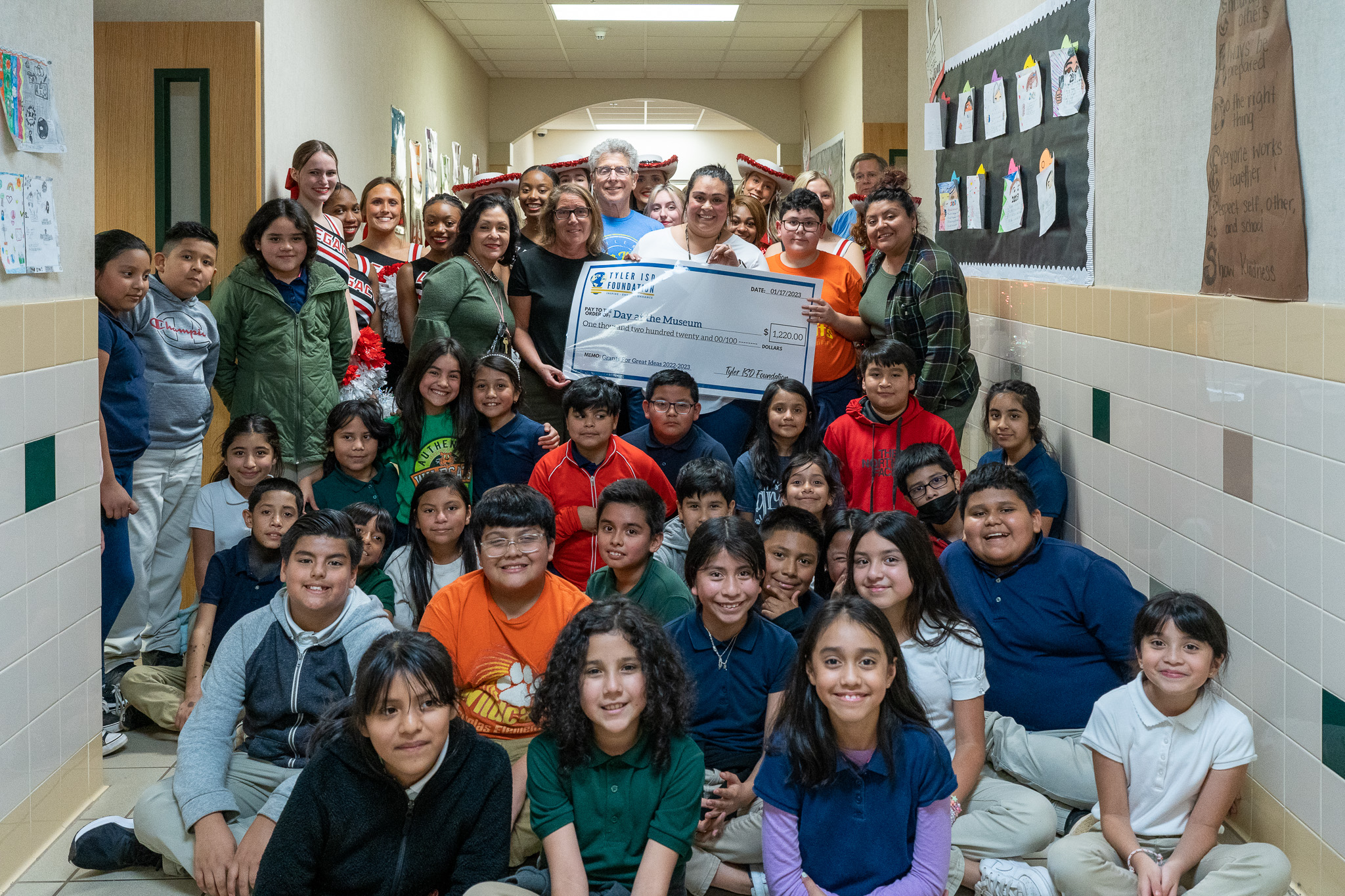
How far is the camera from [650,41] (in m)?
10.2

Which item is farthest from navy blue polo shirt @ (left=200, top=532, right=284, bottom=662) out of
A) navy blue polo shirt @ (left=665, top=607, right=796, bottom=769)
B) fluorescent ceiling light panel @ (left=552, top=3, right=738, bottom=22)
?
fluorescent ceiling light panel @ (left=552, top=3, right=738, bottom=22)

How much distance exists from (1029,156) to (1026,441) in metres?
1.22

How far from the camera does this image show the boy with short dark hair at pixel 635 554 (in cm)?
299

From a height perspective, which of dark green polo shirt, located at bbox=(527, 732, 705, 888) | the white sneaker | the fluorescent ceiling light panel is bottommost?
the white sneaker

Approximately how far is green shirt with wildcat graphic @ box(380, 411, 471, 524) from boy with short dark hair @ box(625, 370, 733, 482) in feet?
1.97

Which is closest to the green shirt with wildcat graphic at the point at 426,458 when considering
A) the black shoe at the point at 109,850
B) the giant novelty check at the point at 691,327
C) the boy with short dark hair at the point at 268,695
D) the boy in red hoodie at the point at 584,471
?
the boy in red hoodie at the point at 584,471

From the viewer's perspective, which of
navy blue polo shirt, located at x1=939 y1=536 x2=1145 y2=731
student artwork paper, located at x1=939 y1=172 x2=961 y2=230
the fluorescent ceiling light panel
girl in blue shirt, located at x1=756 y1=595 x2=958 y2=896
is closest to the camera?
girl in blue shirt, located at x1=756 y1=595 x2=958 y2=896

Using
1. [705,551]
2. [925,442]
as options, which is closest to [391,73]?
[925,442]

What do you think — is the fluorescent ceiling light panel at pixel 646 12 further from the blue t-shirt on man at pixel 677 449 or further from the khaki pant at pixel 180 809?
the khaki pant at pixel 180 809

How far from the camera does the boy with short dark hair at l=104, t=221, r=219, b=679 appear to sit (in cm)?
370

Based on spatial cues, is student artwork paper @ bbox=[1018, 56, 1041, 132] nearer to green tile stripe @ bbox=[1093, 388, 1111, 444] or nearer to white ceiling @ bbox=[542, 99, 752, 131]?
green tile stripe @ bbox=[1093, 388, 1111, 444]

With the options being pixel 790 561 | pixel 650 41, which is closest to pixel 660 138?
pixel 650 41

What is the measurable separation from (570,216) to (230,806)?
2.42m

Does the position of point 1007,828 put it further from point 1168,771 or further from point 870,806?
point 870,806
